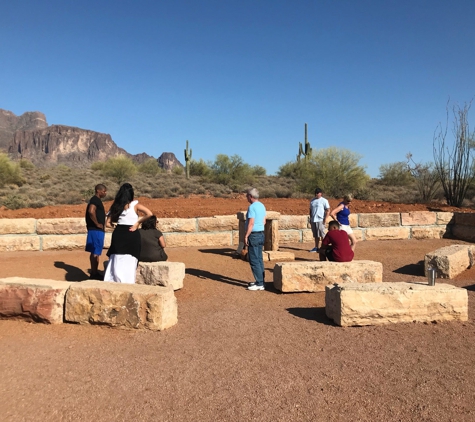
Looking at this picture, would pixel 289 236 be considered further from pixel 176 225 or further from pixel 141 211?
pixel 141 211

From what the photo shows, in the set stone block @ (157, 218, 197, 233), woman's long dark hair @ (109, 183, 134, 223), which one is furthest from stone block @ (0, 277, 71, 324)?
stone block @ (157, 218, 197, 233)

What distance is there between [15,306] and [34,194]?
1870 cm

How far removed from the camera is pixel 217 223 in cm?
1125

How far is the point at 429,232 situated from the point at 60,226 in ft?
37.3

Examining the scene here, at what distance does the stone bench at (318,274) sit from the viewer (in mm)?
6414

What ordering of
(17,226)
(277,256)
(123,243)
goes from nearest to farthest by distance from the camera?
(123,243), (277,256), (17,226)

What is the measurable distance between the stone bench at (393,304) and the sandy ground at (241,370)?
0.48 feet

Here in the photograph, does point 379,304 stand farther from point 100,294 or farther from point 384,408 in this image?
point 100,294

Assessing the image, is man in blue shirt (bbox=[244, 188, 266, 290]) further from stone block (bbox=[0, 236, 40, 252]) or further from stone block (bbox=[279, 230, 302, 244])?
stone block (bbox=[0, 236, 40, 252])

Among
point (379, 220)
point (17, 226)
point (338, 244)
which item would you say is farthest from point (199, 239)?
point (379, 220)

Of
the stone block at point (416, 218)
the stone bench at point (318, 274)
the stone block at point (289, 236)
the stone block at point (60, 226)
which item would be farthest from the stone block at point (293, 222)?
the stone block at point (60, 226)

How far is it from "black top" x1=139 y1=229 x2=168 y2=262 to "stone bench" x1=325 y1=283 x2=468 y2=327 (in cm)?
317

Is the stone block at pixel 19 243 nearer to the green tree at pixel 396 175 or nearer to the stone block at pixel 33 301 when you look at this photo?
the stone block at pixel 33 301

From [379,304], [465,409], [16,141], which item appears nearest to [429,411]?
[465,409]
